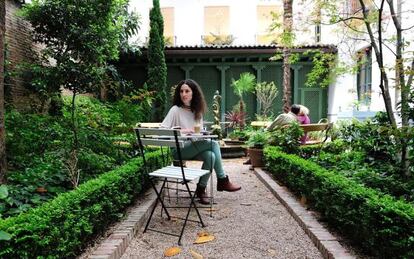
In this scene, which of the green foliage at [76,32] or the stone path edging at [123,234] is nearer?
Answer: the stone path edging at [123,234]

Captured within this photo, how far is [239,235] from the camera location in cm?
318

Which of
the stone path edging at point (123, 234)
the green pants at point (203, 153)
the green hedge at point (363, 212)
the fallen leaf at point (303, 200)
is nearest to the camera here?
the green hedge at point (363, 212)

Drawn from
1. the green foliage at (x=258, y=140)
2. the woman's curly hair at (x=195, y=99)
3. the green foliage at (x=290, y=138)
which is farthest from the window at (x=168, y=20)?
the woman's curly hair at (x=195, y=99)

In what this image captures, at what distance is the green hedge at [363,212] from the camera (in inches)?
82.9

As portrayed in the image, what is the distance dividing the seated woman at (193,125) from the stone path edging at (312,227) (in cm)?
63

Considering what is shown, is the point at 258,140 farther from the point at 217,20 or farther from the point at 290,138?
the point at 217,20

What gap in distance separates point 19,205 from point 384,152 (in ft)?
14.0

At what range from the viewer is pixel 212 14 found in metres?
19.5

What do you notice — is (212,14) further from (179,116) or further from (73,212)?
(73,212)

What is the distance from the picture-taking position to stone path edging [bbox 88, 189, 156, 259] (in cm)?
247

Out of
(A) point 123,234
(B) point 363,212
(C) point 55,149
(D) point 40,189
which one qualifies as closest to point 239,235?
(A) point 123,234

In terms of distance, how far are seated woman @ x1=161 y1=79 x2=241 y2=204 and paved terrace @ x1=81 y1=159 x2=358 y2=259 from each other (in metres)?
0.28

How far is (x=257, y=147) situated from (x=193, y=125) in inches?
101

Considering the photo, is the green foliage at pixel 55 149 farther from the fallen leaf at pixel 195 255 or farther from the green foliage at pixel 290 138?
the green foliage at pixel 290 138
